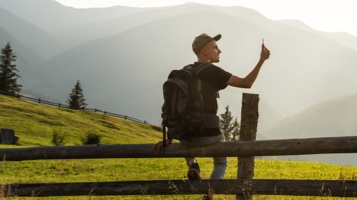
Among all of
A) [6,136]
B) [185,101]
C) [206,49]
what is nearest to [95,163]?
[206,49]

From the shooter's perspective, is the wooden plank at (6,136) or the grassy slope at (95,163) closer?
the grassy slope at (95,163)

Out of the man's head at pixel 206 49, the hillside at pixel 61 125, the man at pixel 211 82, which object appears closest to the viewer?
the man at pixel 211 82

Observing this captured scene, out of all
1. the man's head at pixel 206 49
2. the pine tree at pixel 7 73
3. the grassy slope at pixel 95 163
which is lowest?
the grassy slope at pixel 95 163

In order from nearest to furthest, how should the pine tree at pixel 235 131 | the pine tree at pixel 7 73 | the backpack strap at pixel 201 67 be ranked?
the backpack strap at pixel 201 67 → the pine tree at pixel 7 73 → the pine tree at pixel 235 131

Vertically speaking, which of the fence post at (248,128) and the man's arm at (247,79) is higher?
the man's arm at (247,79)

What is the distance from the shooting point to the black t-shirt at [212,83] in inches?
249

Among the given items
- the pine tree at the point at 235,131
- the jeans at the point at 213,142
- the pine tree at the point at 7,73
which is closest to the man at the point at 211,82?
the jeans at the point at 213,142

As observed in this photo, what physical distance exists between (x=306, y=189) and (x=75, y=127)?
210 feet

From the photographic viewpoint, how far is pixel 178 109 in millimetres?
6305

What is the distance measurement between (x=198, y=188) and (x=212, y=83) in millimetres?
1760

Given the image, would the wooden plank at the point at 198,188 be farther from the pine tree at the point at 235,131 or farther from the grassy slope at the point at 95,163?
the pine tree at the point at 235,131

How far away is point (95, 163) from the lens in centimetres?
2408

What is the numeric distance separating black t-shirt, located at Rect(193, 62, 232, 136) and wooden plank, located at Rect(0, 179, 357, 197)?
1.33 metres

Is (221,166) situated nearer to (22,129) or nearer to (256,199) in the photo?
(256,199)
